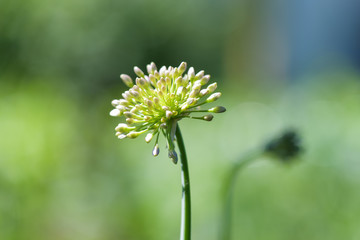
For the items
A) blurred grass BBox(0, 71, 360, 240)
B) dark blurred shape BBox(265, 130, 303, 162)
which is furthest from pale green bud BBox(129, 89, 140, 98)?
blurred grass BBox(0, 71, 360, 240)

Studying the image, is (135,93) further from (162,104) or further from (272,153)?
(272,153)

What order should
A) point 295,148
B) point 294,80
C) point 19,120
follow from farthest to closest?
1. point 294,80
2. point 19,120
3. point 295,148

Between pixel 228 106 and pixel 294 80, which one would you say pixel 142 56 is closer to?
pixel 294 80

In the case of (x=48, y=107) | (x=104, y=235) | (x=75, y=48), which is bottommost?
(x=104, y=235)

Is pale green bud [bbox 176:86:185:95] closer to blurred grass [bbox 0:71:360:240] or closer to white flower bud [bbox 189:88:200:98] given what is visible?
white flower bud [bbox 189:88:200:98]

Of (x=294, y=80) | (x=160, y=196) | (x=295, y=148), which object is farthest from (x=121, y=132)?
(x=294, y=80)

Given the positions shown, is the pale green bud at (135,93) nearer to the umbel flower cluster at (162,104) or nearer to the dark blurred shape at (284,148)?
the umbel flower cluster at (162,104)
